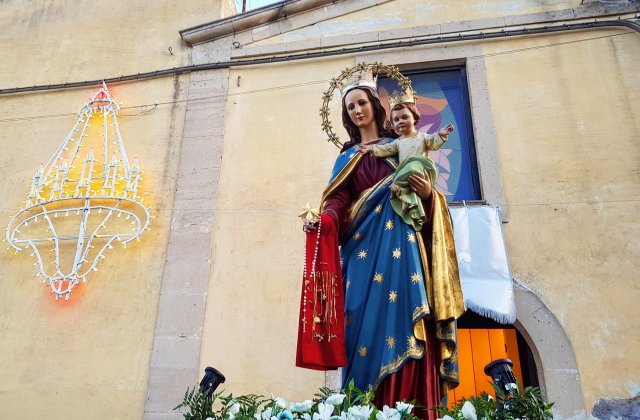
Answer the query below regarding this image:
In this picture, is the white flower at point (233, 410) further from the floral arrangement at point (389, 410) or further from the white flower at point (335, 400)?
the white flower at point (335, 400)

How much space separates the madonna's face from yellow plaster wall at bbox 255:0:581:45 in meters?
3.26

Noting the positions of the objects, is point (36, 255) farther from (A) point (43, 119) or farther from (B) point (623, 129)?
(B) point (623, 129)

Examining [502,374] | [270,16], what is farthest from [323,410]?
[270,16]

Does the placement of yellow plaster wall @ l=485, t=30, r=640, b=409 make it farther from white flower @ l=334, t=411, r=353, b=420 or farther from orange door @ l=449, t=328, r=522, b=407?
white flower @ l=334, t=411, r=353, b=420

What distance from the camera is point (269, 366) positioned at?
4.81 metres

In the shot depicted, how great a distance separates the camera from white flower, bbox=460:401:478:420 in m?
1.74

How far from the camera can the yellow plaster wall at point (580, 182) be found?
462cm

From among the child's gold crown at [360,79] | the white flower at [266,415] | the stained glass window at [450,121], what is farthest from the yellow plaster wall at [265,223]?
the white flower at [266,415]

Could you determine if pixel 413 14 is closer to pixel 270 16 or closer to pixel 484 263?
pixel 270 16

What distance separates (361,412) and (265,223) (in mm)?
3867

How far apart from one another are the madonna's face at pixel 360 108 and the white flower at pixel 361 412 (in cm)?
208

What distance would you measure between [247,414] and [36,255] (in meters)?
4.81

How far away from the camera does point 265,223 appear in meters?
5.47

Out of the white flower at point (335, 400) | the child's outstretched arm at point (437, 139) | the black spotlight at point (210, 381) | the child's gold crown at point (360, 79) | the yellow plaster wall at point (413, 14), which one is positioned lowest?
the white flower at point (335, 400)
